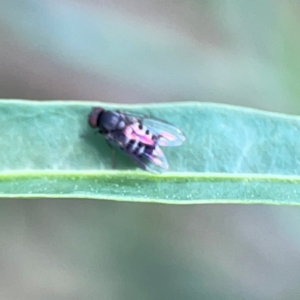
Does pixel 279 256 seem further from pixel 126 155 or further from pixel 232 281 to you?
pixel 126 155

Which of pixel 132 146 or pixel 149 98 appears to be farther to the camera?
pixel 149 98

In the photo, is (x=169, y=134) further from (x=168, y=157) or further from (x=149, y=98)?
(x=149, y=98)

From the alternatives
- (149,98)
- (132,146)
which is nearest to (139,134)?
(132,146)

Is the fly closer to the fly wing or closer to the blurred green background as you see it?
the fly wing

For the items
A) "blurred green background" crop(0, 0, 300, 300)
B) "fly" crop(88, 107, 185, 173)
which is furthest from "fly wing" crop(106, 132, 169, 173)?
"blurred green background" crop(0, 0, 300, 300)

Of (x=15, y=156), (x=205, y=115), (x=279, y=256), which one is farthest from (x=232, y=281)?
(x=15, y=156)

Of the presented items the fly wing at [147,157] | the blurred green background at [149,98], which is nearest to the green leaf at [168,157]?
the fly wing at [147,157]
